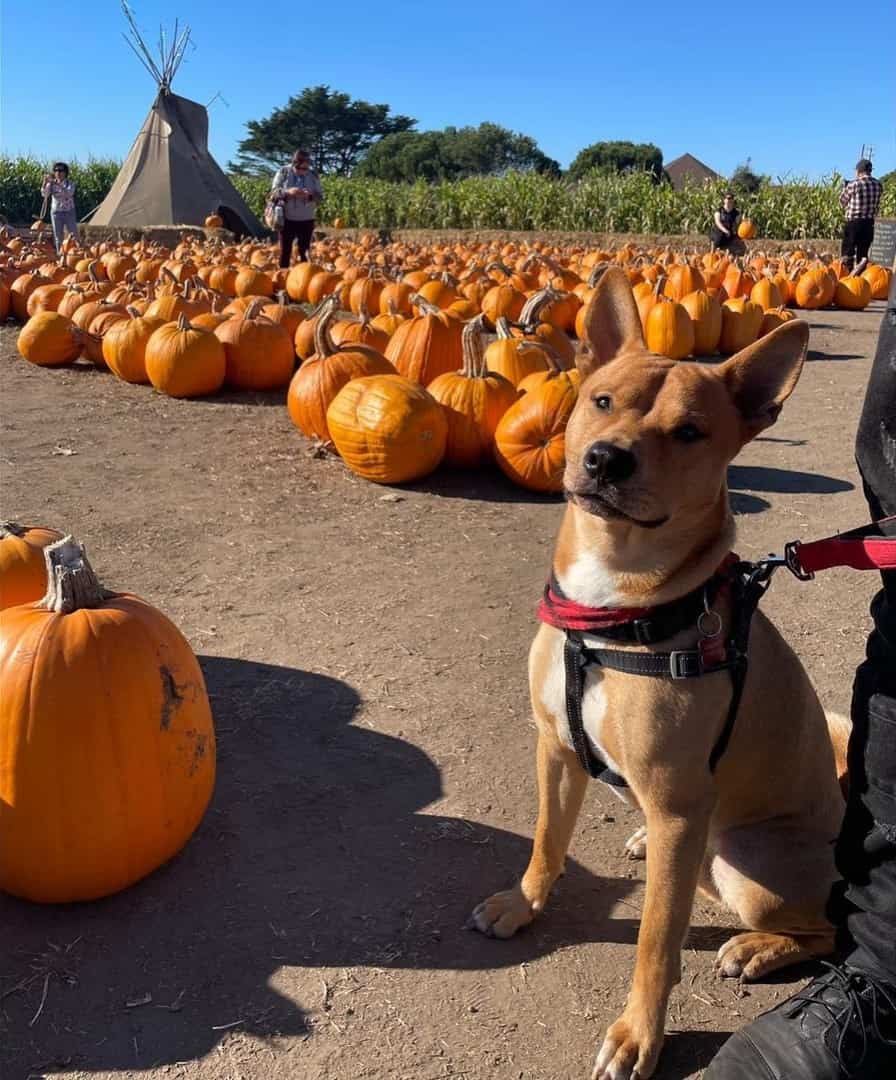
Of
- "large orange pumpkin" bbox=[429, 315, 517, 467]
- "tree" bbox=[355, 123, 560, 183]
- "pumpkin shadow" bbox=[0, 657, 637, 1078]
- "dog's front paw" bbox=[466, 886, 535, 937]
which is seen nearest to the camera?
"pumpkin shadow" bbox=[0, 657, 637, 1078]

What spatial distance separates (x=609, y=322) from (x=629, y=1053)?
75.6 inches

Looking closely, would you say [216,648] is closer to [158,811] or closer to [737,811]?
[158,811]

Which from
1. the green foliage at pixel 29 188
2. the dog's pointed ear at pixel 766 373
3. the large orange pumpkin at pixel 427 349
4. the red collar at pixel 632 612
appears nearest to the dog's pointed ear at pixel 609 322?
the dog's pointed ear at pixel 766 373

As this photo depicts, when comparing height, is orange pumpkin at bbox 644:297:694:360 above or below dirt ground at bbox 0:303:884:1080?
above

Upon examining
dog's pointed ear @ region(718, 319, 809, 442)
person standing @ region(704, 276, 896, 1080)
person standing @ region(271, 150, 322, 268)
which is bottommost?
person standing @ region(704, 276, 896, 1080)

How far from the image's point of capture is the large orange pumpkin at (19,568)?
3.35 m

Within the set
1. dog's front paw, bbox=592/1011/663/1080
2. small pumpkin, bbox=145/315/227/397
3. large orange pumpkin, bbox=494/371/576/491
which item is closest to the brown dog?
dog's front paw, bbox=592/1011/663/1080

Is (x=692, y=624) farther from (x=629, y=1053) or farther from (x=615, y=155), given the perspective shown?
(x=615, y=155)

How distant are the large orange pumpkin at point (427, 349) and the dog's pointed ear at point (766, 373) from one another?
17.4 ft

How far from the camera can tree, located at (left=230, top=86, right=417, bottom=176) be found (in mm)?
85125

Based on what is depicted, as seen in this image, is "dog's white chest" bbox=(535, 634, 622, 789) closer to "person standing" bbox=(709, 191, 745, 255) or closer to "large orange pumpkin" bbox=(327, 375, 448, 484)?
"large orange pumpkin" bbox=(327, 375, 448, 484)

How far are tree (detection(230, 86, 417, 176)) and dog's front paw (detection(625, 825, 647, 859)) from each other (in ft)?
292

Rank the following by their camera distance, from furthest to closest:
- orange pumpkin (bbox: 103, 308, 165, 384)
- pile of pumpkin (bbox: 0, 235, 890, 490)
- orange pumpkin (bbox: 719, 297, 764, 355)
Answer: orange pumpkin (bbox: 719, 297, 764, 355) < orange pumpkin (bbox: 103, 308, 165, 384) < pile of pumpkin (bbox: 0, 235, 890, 490)

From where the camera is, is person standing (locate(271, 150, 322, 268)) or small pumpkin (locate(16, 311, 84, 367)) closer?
small pumpkin (locate(16, 311, 84, 367))
